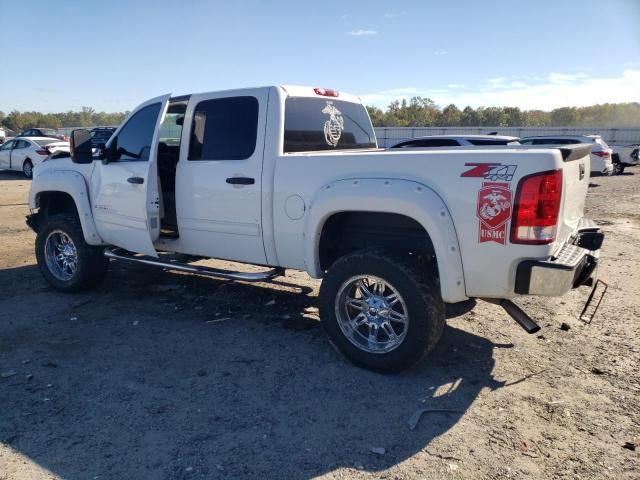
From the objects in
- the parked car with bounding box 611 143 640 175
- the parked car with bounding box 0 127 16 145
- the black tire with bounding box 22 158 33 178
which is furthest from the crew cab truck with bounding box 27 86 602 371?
the parked car with bounding box 0 127 16 145

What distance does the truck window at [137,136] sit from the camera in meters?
5.26

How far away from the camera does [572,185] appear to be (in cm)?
359

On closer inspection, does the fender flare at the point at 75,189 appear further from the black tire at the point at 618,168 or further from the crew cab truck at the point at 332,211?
the black tire at the point at 618,168

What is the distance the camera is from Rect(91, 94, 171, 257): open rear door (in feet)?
16.7

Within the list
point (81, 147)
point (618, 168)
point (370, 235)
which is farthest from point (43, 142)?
point (618, 168)

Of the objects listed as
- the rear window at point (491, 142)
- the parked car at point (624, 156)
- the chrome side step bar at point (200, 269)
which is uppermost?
the rear window at point (491, 142)

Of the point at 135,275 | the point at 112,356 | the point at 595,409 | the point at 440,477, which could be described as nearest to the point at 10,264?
the point at 135,275

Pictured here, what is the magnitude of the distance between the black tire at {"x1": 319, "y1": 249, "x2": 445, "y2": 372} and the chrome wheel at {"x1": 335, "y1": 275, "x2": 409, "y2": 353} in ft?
0.13

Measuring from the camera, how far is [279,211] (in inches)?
169

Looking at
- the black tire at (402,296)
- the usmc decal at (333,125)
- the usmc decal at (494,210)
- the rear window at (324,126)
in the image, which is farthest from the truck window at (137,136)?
the usmc decal at (494,210)

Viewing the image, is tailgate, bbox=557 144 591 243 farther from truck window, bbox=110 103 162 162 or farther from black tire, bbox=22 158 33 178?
black tire, bbox=22 158 33 178

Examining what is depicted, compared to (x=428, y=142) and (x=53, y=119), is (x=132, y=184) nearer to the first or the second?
(x=428, y=142)

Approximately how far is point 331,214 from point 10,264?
565 centimetres

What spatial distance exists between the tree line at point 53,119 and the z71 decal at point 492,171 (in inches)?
2297
